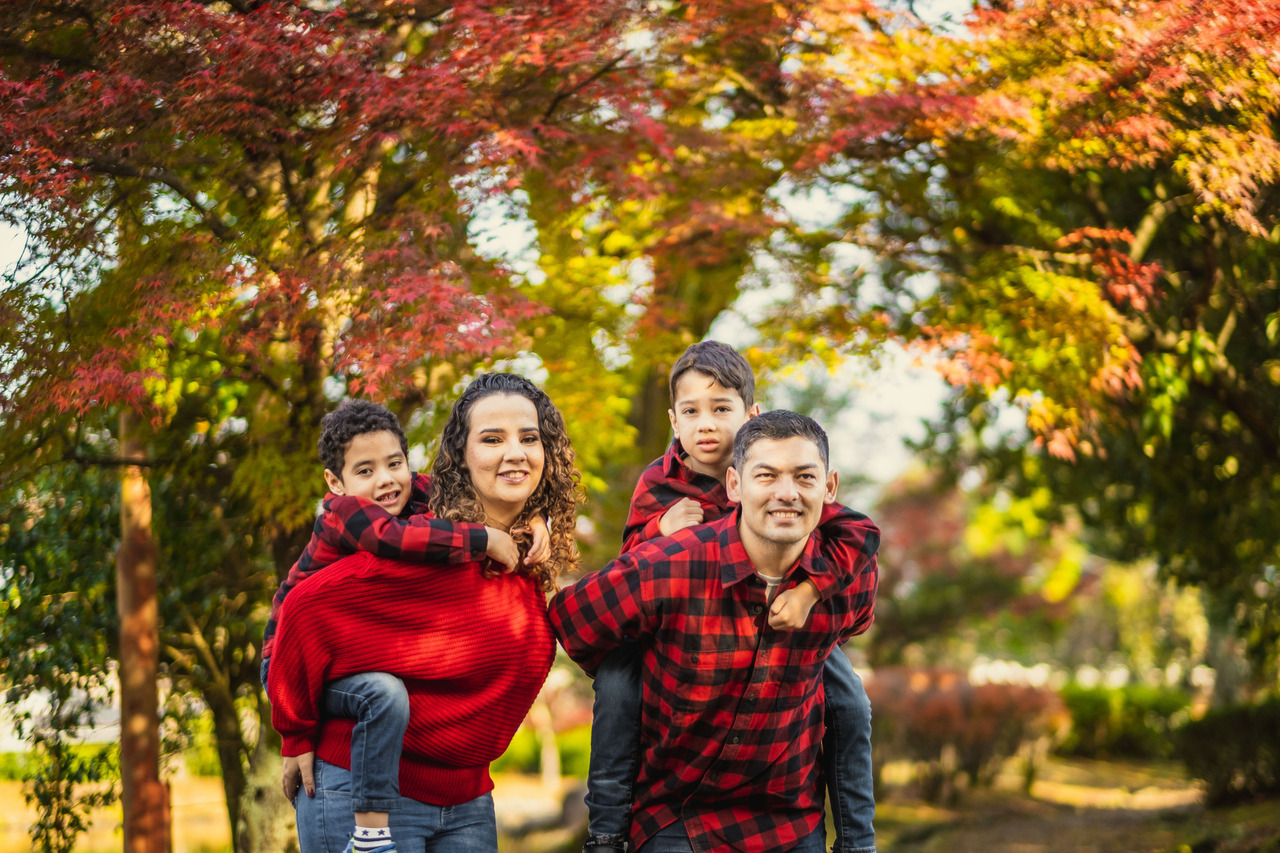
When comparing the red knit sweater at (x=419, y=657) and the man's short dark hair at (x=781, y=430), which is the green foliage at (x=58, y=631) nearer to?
the red knit sweater at (x=419, y=657)

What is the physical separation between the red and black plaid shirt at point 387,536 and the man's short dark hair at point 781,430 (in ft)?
2.22

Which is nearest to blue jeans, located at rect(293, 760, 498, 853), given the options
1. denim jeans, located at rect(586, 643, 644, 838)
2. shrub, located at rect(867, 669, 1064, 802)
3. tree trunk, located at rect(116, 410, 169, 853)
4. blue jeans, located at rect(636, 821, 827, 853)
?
denim jeans, located at rect(586, 643, 644, 838)

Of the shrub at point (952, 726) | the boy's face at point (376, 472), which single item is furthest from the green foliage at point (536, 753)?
the boy's face at point (376, 472)

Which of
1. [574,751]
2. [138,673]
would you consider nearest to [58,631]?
[138,673]

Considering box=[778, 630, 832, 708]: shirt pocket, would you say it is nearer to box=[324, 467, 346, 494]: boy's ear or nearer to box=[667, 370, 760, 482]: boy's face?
box=[667, 370, 760, 482]: boy's face

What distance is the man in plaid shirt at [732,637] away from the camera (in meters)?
2.35

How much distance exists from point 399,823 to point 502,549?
2.13ft

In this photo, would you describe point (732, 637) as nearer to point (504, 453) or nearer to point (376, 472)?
point (504, 453)

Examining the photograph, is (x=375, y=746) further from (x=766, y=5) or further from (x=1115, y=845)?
(x=1115, y=845)

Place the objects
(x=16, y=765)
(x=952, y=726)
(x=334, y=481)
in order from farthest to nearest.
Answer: (x=952, y=726) < (x=16, y=765) < (x=334, y=481)

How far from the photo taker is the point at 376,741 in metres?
2.13

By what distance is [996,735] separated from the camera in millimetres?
10805

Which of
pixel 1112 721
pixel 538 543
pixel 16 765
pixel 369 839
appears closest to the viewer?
pixel 369 839

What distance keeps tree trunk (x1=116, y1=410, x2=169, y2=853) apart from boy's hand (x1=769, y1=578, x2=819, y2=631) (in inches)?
127
